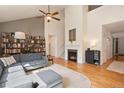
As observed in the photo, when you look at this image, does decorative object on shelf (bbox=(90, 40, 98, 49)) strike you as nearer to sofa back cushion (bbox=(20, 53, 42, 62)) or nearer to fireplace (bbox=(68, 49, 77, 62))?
fireplace (bbox=(68, 49, 77, 62))

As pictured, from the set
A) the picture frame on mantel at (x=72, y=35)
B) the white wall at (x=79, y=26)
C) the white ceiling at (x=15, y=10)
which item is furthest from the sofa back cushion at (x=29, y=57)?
the picture frame on mantel at (x=72, y=35)

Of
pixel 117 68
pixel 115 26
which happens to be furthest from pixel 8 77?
pixel 115 26

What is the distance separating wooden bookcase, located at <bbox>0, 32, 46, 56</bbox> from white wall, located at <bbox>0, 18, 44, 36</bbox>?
0.52 m

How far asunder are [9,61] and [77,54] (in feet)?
14.0

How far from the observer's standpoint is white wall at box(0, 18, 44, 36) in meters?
8.06

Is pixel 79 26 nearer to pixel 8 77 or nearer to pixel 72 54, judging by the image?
pixel 72 54

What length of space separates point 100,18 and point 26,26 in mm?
5285

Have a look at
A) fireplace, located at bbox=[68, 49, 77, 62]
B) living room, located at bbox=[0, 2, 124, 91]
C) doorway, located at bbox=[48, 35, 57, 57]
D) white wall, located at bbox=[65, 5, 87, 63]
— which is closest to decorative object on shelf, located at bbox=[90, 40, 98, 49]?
living room, located at bbox=[0, 2, 124, 91]

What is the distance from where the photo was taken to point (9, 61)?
14.9 ft

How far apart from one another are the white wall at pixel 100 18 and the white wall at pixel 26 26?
411 centimetres

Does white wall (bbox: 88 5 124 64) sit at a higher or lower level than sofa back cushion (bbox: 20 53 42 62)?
higher

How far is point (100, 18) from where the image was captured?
6.54 metres

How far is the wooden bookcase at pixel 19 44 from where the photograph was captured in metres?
A: 7.39

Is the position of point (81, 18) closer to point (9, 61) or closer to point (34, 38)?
point (34, 38)
